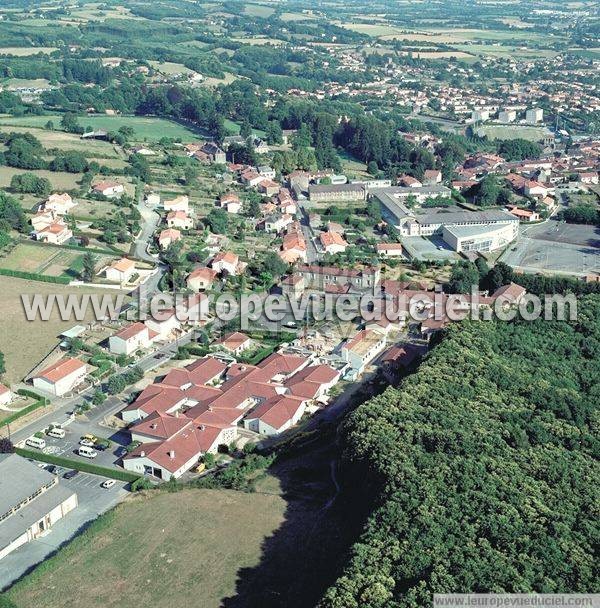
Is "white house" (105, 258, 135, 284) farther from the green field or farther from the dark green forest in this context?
the green field

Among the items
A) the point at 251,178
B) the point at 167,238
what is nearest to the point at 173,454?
the point at 167,238

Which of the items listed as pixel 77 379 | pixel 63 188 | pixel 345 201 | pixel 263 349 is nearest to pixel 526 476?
pixel 263 349

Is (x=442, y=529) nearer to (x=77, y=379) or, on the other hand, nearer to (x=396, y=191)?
(x=77, y=379)

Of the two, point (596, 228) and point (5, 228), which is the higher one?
point (5, 228)

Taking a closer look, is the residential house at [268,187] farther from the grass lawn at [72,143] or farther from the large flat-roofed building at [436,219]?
the grass lawn at [72,143]

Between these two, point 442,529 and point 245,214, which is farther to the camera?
point 245,214

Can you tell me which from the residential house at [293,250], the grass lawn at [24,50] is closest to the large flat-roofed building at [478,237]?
the residential house at [293,250]

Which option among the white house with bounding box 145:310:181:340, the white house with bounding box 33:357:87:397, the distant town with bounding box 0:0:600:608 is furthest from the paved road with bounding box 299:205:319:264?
the white house with bounding box 33:357:87:397
